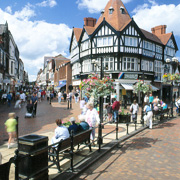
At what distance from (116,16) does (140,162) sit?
24689mm

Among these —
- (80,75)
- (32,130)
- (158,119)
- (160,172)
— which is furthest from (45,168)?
(80,75)

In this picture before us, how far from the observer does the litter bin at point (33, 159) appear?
389 centimetres

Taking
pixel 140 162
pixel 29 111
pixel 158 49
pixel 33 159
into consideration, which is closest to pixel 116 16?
pixel 158 49

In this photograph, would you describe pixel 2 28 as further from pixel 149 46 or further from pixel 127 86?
pixel 149 46

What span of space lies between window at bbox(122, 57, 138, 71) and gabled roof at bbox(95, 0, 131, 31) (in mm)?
4400

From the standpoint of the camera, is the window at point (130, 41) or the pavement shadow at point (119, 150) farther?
the window at point (130, 41)

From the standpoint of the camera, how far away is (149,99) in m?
18.6

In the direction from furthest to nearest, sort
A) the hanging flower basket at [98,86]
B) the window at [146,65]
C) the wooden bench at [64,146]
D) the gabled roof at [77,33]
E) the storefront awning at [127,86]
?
the gabled roof at [77,33]
the window at [146,65]
the storefront awning at [127,86]
the hanging flower basket at [98,86]
the wooden bench at [64,146]

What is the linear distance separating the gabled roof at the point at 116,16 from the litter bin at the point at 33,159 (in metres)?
23.6

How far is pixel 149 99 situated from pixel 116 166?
14.1 m

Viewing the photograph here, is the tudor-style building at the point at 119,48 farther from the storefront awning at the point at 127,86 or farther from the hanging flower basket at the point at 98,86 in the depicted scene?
the hanging flower basket at the point at 98,86

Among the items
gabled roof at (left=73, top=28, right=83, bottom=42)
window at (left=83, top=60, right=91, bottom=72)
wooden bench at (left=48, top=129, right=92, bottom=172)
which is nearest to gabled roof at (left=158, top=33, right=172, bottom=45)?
window at (left=83, top=60, right=91, bottom=72)

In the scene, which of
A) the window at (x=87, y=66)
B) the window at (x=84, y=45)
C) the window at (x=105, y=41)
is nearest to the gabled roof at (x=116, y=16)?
the window at (x=105, y=41)

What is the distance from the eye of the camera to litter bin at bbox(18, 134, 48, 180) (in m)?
3.89
